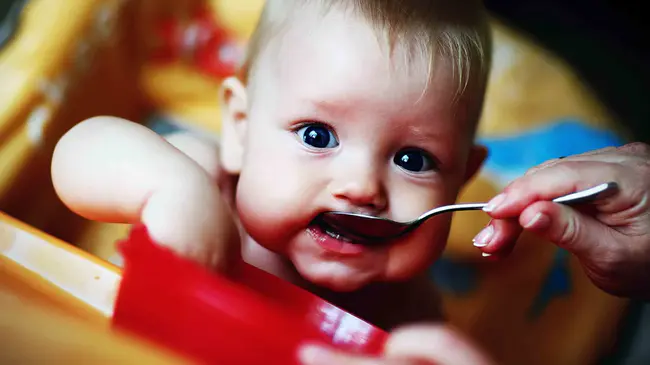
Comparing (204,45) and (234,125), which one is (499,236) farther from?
(204,45)

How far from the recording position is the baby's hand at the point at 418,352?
324 millimetres

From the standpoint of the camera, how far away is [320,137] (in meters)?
0.44

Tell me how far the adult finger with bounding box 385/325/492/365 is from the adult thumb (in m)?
0.08

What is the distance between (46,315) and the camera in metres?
0.32

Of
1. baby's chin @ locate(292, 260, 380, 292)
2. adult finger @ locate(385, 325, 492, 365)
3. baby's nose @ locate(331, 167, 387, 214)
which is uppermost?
baby's nose @ locate(331, 167, 387, 214)

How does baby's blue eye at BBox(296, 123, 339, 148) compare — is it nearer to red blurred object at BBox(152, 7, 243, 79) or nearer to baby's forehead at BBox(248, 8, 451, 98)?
baby's forehead at BBox(248, 8, 451, 98)

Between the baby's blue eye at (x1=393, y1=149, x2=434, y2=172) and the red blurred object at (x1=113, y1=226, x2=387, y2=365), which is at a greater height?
the baby's blue eye at (x1=393, y1=149, x2=434, y2=172)

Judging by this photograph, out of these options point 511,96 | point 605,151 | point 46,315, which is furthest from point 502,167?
point 46,315

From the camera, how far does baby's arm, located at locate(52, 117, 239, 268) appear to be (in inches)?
14.2

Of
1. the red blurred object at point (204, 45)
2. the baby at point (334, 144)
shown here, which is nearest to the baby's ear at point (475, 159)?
the baby at point (334, 144)

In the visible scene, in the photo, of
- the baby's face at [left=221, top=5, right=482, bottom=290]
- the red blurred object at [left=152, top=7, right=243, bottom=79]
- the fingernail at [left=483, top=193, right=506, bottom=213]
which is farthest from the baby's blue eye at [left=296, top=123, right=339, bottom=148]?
the red blurred object at [left=152, top=7, right=243, bottom=79]

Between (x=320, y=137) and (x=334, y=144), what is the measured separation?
0.01 meters

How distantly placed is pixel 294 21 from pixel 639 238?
277 mm

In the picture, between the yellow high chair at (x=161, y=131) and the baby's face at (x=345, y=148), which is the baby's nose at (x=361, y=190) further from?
the yellow high chair at (x=161, y=131)
